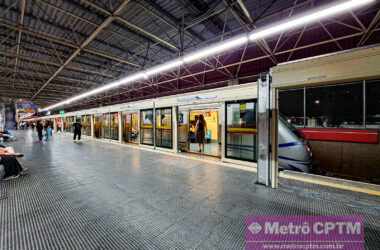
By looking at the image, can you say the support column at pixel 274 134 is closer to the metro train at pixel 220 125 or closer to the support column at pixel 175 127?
the metro train at pixel 220 125

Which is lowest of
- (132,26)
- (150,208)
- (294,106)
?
(150,208)

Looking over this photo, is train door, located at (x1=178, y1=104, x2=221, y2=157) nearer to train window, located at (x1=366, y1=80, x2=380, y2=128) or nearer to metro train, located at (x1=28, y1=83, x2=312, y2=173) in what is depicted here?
metro train, located at (x1=28, y1=83, x2=312, y2=173)

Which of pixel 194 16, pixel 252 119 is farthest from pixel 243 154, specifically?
pixel 194 16

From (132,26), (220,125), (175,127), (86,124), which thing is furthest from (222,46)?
(86,124)

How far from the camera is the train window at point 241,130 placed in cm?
499

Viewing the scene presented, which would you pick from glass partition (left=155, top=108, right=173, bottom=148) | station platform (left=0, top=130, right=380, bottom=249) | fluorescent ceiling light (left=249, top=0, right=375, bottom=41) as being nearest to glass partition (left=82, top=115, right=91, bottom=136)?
glass partition (left=155, top=108, right=173, bottom=148)

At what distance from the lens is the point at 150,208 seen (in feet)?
8.11

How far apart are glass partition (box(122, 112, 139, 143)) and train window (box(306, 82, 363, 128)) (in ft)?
30.7

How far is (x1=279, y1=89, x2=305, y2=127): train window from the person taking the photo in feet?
20.0

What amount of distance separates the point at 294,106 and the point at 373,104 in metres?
2.09

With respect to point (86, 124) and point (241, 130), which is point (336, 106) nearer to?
point (241, 130)

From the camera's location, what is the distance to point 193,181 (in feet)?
11.9

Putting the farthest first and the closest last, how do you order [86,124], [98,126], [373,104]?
[86,124] < [98,126] < [373,104]

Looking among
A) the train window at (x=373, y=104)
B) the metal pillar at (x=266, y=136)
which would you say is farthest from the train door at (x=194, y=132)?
the train window at (x=373, y=104)
